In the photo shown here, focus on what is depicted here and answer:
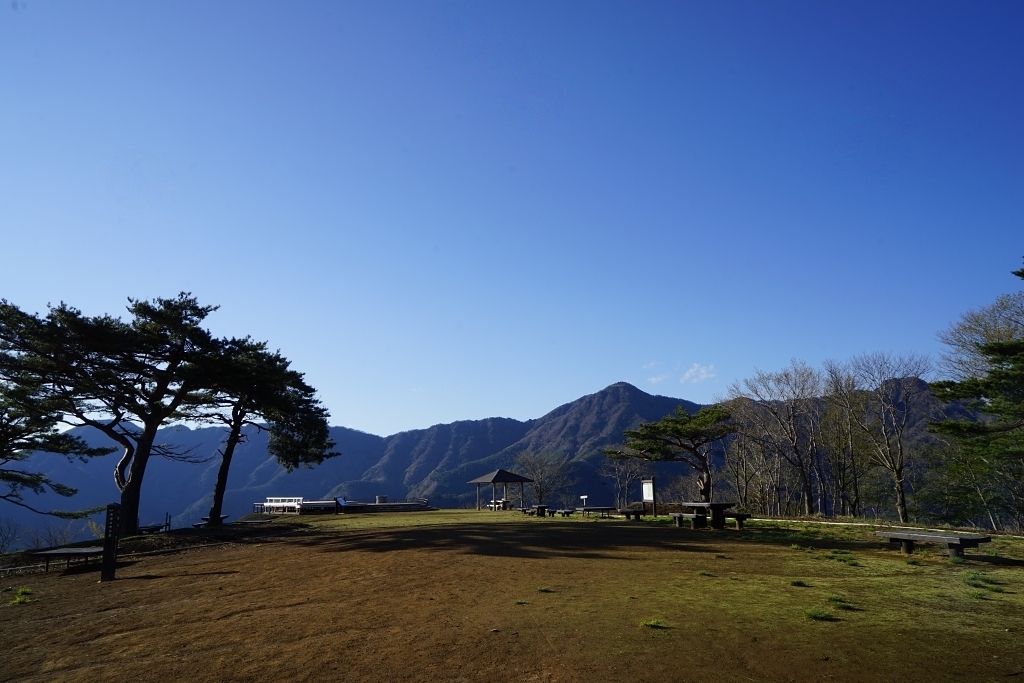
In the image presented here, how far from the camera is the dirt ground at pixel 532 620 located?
18.2 feet

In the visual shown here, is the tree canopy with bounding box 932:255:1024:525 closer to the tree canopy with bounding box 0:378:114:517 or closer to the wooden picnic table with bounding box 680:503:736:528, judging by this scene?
the wooden picnic table with bounding box 680:503:736:528

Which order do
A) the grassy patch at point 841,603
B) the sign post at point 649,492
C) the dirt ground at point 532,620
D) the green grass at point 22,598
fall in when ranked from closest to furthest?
the dirt ground at point 532,620, the grassy patch at point 841,603, the green grass at point 22,598, the sign post at point 649,492

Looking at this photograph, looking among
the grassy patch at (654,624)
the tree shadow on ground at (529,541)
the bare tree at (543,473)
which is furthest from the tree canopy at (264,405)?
the bare tree at (543,473)

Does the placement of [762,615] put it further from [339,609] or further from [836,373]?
[836,373]

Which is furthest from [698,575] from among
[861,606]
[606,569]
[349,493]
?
[349,493]

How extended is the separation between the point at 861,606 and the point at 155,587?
39.7ft

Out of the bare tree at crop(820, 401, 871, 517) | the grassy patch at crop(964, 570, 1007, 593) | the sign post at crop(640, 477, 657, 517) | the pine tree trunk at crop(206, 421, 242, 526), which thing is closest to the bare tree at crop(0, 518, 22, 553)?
the pine tree trunk at crop(206, 421, 242, 526)

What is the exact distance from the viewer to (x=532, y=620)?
7375 millimetres

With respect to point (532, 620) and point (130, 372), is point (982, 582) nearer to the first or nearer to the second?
point (532, 620)

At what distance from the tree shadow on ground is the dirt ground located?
0.63 meters

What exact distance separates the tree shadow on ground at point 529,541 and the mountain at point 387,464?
94594mm

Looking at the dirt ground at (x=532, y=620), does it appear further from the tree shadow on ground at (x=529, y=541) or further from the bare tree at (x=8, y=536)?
the bare tree at (x=8, y=536)

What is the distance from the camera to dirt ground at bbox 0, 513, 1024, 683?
5.55 metres

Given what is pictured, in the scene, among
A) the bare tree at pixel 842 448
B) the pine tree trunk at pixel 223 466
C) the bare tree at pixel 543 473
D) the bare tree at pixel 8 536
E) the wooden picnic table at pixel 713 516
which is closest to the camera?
the wooden picnic table at pixel 713 516
